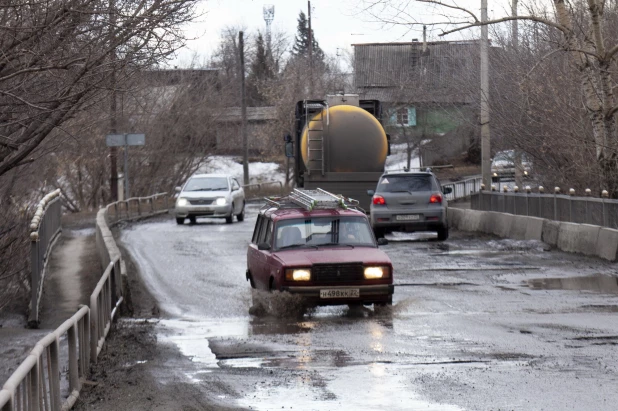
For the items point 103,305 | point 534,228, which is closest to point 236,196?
point 534,228

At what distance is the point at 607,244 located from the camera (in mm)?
20828

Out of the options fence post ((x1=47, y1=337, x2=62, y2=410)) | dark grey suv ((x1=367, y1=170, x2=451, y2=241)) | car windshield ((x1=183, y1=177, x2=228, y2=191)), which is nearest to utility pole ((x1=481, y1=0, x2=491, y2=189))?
dark grey suv ((x1=367, y1=170, x2=451, y2=241))

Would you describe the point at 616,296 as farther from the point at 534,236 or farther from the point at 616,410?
the point at 534,236

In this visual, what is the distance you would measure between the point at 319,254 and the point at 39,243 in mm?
6367

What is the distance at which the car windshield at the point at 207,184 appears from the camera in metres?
35.8

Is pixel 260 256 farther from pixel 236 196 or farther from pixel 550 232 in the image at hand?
pixel 236 196

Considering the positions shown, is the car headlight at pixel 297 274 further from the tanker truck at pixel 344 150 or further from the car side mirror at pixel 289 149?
the car side mirror at pixel 289 149

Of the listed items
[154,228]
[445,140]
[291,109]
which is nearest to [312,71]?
[291,109]

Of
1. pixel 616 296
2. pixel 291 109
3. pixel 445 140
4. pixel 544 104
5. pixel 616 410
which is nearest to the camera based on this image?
pixel 616 410

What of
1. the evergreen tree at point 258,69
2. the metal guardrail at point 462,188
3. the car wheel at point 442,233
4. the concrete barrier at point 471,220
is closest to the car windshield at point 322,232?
the car wheel at point 442,233

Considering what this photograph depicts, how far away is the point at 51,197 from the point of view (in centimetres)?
2514

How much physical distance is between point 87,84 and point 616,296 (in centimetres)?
846

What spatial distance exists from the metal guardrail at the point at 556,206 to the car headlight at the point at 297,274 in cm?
972

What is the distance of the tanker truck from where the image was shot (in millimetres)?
30984
